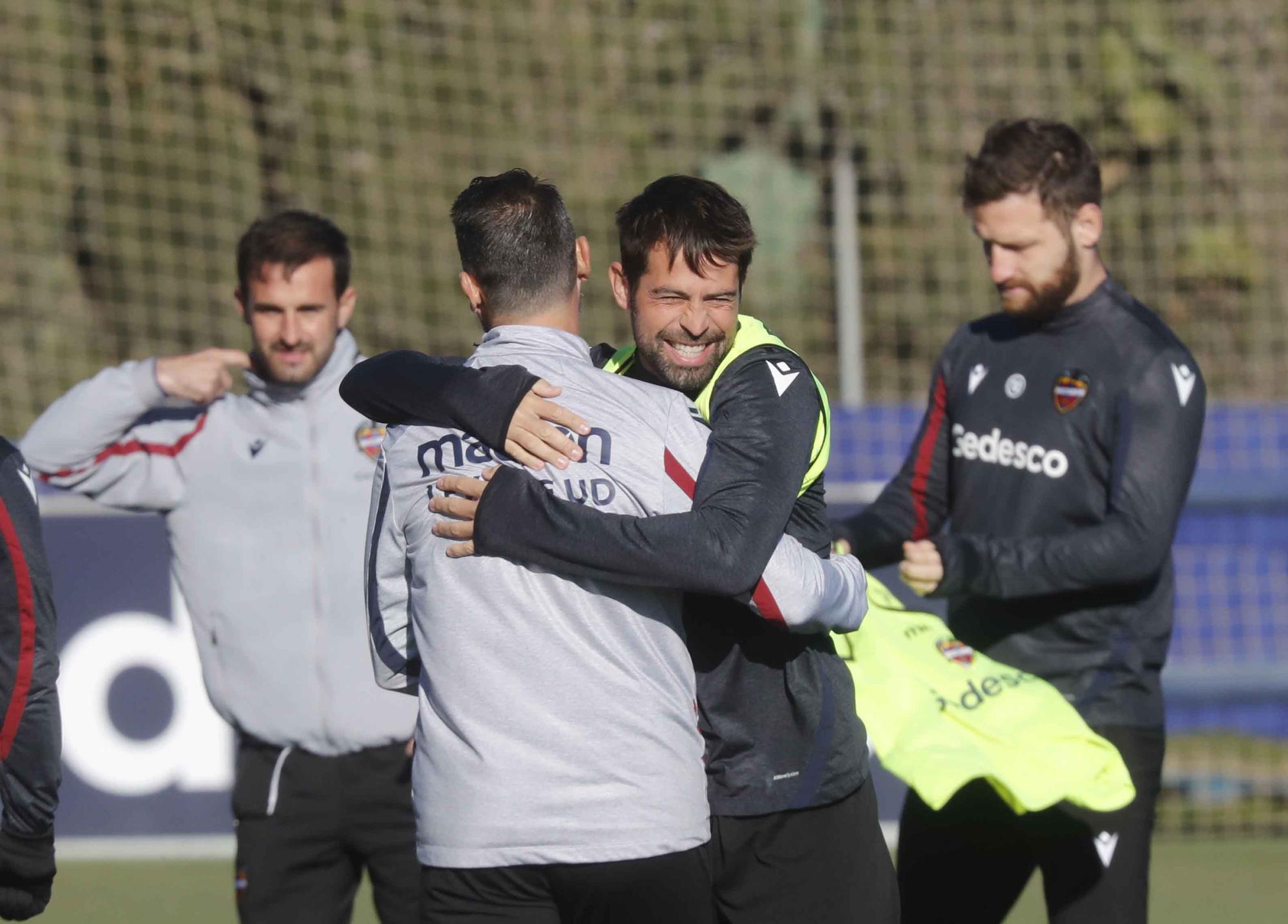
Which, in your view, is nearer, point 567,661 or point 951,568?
point 567,661

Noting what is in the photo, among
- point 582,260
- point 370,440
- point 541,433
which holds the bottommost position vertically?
point 370,440

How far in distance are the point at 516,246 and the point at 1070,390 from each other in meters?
1.47

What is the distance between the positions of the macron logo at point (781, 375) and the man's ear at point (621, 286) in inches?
10.7

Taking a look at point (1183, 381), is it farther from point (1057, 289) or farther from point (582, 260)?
point (582, 260)

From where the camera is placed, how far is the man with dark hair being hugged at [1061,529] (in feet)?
11.4

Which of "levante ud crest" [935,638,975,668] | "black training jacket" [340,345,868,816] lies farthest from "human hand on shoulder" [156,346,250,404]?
"levante ud crest" [935,638,975,668]

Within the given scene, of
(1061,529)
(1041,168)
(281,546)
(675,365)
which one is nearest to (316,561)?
(281,546)

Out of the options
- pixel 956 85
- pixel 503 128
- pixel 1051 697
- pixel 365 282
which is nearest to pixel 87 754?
pixel 1051 697

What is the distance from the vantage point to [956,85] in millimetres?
10469

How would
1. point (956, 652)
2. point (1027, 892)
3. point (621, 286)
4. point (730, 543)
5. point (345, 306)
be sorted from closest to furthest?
point (730, 543)
point (621, 286)
point (956, 652)
point (345, 306)
point (1027, 892)

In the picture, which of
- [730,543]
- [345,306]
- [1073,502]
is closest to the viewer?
[730,543]

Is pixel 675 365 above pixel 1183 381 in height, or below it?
above

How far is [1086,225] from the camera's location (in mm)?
3662

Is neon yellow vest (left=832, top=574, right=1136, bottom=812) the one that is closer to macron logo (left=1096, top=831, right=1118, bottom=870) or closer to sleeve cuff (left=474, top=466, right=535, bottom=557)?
macron logo (left=1096, top=831, right=1118, bottom=870)
